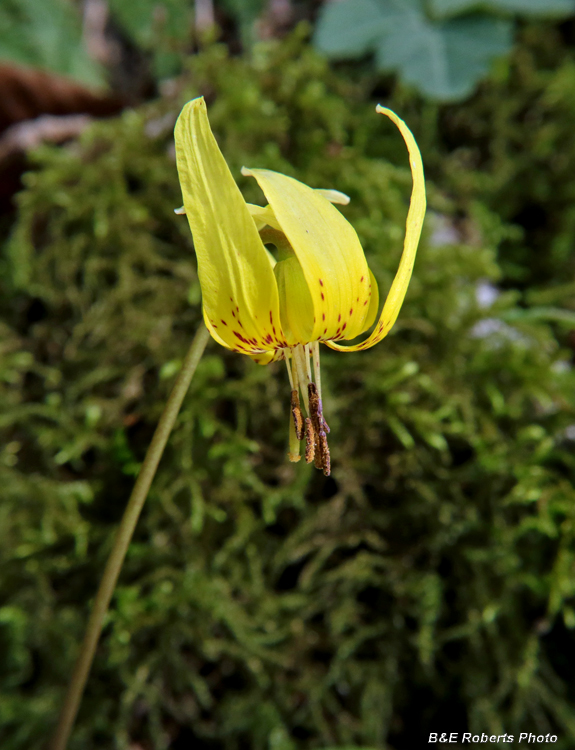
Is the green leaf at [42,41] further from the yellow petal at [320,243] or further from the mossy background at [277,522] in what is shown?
the yellow petal at [320,243]

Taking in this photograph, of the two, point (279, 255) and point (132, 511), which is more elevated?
point (279, 255)

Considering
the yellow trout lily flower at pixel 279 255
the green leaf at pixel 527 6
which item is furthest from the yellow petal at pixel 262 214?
the green leaf at pixel 527 6

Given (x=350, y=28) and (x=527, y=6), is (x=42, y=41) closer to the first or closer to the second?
(x=350, y=28)

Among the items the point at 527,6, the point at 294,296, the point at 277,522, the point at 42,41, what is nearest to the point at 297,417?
the point at 294,296

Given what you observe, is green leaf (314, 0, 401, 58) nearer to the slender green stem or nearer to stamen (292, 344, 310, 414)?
stamen (292, 344, 310, 414)

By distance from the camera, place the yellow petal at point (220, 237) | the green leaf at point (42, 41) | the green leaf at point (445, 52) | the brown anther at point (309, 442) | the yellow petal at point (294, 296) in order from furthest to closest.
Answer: the green leaf at point (42, 41) → the green leaf at point (445, 52) → the brown anther at point (309, 442) → the yellow petal at point (294, 296) → the yellow petal at point (220, 237)

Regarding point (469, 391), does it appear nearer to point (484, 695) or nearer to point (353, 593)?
point (353, 593)

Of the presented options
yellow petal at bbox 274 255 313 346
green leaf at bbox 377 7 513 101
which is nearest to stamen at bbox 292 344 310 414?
yellow petal at bbox 274 255 313 346
